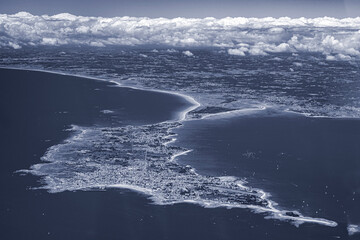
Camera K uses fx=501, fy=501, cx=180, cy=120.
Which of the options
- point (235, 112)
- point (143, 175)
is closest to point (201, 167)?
point (143, 175)

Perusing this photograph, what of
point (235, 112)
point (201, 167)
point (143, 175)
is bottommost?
point (143, 175)

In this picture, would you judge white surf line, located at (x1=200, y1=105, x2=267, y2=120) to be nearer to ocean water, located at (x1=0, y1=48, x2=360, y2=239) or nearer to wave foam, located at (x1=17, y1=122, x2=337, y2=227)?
ocean water, located at (x1=0, y1=48, x2=360, y2=239)

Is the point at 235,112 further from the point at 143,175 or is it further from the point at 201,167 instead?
the point at 143,175

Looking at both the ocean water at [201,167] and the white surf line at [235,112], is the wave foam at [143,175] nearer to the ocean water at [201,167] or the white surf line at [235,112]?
the ocean water at [201,167]

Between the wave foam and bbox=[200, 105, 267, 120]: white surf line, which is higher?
bbox=[200, 105, 267, 120]: white surf line

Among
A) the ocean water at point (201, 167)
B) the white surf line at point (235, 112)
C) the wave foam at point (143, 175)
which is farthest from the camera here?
the white surf line at point (235, 112)

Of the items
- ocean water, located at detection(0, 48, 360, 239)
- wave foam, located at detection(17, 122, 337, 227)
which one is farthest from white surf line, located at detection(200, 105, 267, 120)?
wave foam, located at detection(17, 122, 337, 227)

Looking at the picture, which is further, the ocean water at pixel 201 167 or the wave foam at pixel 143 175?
the wave foam at pixel 143 175

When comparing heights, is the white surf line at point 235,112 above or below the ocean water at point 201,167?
above

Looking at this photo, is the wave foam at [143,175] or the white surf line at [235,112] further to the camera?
the white surf line at [235,112]

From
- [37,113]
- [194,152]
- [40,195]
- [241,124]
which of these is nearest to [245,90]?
[241,124]

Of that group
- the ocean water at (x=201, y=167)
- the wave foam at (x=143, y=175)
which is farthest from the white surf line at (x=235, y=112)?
the wave foam at (x=143, y=175)

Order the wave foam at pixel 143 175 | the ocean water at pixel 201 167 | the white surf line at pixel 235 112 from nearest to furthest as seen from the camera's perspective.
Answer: the ocean water at pixel 201 167 < the wave foam at pixel 143 175 < the white surf line at pixel 235 112
